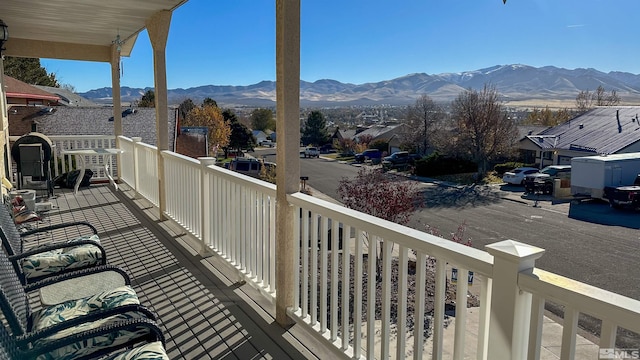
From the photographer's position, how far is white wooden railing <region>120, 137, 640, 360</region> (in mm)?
1287

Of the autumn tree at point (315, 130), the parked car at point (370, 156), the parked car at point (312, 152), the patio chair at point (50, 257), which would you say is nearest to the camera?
the patio chair at point (50, 257)

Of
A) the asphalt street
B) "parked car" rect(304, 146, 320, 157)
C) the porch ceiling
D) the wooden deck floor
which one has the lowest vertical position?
the asphalt street

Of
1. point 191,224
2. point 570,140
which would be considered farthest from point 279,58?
point 570,140

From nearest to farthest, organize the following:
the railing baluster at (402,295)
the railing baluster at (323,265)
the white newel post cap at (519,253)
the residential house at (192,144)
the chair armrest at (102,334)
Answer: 1. the white newel post cap at (519,253)
2. the chair armrest at (102,334)
3. the railing baluster at (402,295)
4. the railing baluster at (323,265)
5. the residential house at (192,144)

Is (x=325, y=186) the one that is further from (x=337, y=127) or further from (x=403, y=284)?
(x=337, y=127)

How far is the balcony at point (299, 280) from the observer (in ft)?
4.43

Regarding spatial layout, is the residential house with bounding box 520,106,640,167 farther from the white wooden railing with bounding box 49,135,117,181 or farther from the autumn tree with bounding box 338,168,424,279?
the white wooden railing with bounding box 49,135,117,181

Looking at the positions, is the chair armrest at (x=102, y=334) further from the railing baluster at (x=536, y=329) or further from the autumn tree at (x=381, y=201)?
the autumn tree at (x=381, y=201)

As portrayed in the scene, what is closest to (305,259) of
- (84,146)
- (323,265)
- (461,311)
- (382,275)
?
(323,265)

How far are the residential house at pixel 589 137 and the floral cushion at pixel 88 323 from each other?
3266 cm

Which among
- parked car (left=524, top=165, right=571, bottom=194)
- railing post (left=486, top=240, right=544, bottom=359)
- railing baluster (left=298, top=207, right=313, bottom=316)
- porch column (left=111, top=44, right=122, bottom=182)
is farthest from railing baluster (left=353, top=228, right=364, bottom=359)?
parked car (left=524, top=165, right=571, bottom=194)

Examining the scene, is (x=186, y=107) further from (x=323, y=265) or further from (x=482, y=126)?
(x=323, y=265)

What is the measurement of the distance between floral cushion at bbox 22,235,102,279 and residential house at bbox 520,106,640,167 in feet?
106

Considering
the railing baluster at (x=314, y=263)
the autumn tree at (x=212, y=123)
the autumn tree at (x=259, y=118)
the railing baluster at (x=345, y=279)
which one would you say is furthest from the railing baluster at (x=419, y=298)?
the autumn tree at (x=259, y=118)
